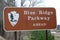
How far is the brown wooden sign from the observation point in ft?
13.9

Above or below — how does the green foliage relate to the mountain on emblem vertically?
below

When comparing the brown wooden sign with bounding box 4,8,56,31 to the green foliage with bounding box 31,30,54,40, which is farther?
the green foliage with bounding box 31,30,54,40

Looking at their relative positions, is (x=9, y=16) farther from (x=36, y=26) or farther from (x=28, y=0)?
(x=28, y=0)

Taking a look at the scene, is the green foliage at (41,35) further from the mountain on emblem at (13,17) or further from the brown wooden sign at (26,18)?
the mountain on emblem at (13,17)

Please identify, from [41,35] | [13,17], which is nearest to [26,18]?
[13,17]

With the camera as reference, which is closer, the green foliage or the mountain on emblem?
the mountain on emblem

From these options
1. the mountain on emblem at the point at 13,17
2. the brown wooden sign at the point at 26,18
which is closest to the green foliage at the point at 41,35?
the brown wooden sign at the point at 26,18

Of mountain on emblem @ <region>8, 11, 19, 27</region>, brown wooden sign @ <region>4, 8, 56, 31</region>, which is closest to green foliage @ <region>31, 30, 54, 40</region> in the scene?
brown wooden sign @ <region>4, 8, 56, 31</region>

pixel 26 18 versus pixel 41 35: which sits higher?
pixel 26 18

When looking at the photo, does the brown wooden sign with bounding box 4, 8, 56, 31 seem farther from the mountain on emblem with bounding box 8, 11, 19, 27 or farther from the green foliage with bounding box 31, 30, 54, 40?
the green foliage with bounding box 31, 30, 54, 40

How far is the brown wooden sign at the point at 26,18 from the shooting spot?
13.9ft

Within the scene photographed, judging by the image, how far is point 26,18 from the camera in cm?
425

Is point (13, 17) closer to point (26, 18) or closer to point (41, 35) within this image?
point (26, 18)

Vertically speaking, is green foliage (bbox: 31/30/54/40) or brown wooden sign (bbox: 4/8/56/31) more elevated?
brown wooden sign (bbox: 4/8/56/31)
